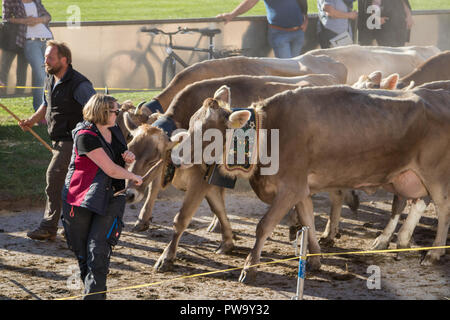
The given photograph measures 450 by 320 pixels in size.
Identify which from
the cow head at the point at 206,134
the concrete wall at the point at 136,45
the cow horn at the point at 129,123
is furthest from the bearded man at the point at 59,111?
the concrete wall at the point at 136,45

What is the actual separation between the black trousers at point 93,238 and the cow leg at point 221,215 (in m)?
2.31

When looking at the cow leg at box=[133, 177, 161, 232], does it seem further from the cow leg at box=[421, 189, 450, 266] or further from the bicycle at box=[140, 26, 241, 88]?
the bicycle at box=[140, 26, 241, 88]

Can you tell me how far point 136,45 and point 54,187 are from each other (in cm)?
944

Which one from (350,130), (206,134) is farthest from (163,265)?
(350,130)

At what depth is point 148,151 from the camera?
24.5ft

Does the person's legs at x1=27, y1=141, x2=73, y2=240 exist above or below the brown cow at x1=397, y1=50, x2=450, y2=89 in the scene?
Result: below

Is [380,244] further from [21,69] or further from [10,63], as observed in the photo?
[10,63]

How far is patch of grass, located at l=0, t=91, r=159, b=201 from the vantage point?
408 inches

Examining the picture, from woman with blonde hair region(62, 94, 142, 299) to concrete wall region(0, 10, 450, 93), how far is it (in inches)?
444

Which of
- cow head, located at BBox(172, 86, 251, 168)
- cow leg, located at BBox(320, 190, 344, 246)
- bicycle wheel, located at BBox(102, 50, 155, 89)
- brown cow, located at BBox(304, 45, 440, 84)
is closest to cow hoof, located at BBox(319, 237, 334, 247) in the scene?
cow leg, located at BBox(320, 190, 344, 246)

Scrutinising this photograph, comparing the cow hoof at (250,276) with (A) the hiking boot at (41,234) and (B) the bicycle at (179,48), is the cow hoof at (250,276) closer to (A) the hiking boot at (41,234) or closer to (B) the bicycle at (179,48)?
(A) the hiking boot at (41,234)
